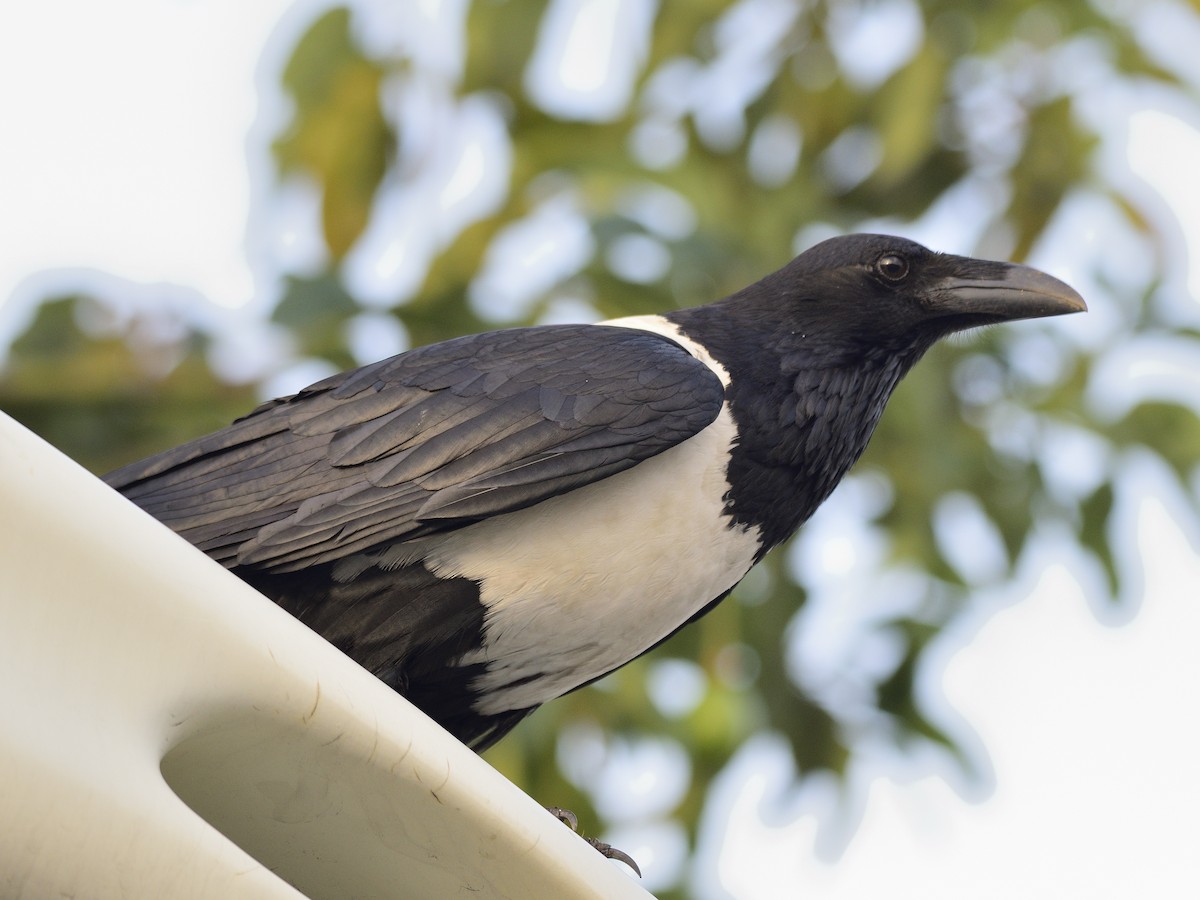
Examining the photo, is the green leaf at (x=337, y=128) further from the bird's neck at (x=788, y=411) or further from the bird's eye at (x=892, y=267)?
the bird's eye at (x=892, y=267)

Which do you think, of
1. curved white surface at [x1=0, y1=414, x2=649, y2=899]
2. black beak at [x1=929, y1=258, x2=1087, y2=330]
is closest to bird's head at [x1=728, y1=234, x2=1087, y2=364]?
black beak at [x1=929, y1=258, x2=1087, y2=330]

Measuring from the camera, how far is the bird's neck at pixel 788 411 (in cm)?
367

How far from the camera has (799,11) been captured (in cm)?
639

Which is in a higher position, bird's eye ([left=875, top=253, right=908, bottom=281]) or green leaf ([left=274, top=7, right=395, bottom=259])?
bird's eye ([left=875, top=253, right=908, bottom=281])

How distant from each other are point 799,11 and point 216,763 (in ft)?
16.9

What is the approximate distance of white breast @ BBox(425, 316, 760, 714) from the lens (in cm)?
335

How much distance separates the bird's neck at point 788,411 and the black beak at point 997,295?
0.18 metres

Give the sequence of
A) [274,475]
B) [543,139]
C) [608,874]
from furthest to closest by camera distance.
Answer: [543,139]
[274,475]
[608,874]

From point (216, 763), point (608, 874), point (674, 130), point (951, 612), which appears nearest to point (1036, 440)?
point (951, 612)

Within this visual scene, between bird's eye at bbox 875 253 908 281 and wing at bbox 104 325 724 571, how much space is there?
73 centimetres

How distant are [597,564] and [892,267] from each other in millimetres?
1301

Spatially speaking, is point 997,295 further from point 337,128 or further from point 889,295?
point 337,128

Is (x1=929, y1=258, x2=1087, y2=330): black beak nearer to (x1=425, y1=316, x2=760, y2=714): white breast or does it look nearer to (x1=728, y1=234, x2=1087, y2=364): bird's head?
(x1=728, y1=234, x2=1087, y2=364): bird's head

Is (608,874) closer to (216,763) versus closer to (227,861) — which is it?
(216,763)
